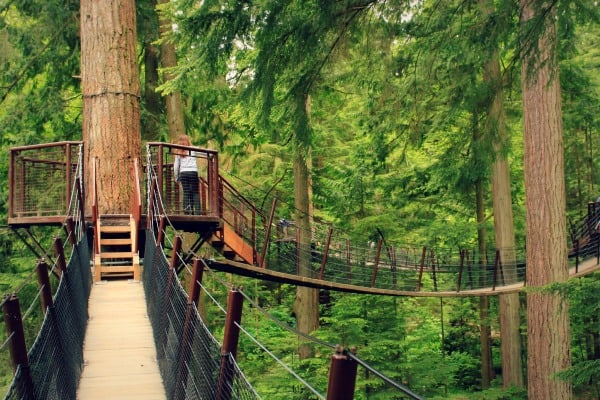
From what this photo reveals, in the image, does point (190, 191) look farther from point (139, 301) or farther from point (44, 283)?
point (44, 283)

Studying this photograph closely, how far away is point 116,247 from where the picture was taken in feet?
28.8

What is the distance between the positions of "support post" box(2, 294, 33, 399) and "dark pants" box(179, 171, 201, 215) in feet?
19.3

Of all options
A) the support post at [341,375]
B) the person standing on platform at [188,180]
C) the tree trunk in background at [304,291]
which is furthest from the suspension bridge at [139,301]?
the tree trunk in background at [304,291]

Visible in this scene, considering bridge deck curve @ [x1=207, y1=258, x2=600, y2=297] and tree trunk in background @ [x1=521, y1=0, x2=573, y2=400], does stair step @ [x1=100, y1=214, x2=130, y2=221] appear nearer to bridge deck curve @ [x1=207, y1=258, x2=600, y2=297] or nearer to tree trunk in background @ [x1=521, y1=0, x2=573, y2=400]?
bridge deck curve @ [x1=207, y1=258, x2=600, y2=297]

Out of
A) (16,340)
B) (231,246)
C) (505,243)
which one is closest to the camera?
(16,340)

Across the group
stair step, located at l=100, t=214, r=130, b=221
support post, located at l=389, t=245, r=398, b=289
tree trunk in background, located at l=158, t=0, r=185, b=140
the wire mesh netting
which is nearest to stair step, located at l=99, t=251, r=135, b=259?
stair step, located at l=100, t=214, r=130, b=221

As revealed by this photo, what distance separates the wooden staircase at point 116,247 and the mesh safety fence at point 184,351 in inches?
74.4

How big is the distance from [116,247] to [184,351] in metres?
5.16

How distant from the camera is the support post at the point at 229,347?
113 inches

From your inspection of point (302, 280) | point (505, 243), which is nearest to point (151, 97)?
point (302, 280)

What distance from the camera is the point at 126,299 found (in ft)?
21.9

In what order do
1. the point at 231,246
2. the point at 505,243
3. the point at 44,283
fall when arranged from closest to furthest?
the point at 44,283, the point at 231,246, the point at 505,243

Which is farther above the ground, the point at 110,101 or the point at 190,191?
the point at 110,101

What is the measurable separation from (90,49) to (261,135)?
17.0 ft
